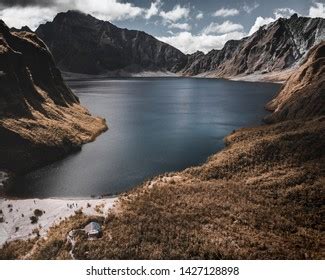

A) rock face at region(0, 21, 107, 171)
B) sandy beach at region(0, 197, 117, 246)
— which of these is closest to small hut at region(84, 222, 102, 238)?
sandy beach at region(0, 197, 117, 246)

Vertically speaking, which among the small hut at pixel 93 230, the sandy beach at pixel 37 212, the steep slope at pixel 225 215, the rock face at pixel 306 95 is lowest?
the sandy beach at pixel 37 212

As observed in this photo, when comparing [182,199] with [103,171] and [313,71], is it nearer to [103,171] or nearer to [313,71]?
[103,171]

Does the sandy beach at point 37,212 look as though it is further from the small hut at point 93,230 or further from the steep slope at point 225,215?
the small hut at point 93,230

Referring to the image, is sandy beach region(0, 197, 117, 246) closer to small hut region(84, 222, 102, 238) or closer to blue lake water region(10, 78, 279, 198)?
small hut region(84, 222, 102, 238)

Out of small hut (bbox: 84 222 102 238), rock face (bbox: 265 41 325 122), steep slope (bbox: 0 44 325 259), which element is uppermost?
rock face (bbox: 265 41 325 122)

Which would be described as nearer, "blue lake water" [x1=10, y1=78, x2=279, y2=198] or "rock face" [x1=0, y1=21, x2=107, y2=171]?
"blue lake water" [x1=10, y1=78, x2=279, y2=198]

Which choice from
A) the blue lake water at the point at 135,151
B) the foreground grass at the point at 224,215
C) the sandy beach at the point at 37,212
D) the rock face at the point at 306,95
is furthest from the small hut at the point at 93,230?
the rock face at the point at 306,95
